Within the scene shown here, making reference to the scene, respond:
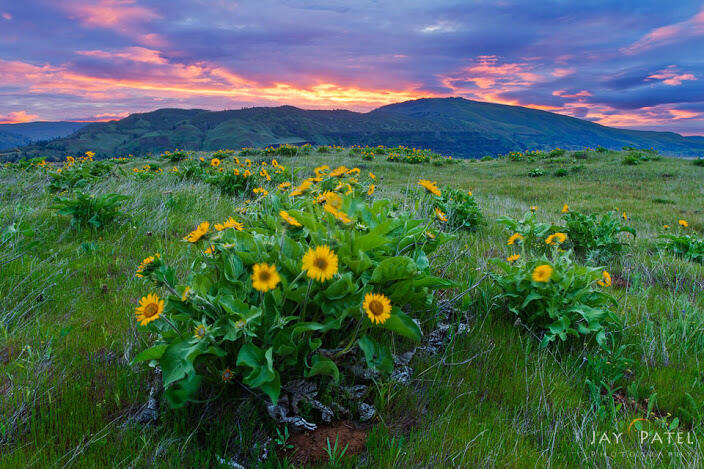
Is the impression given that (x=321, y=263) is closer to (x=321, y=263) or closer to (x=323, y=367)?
(x=321, y=263)

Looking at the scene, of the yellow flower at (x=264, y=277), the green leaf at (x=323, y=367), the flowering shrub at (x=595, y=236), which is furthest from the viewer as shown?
the flowering shrub at (x=595, y=236)

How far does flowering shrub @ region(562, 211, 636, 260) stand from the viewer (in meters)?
4.73

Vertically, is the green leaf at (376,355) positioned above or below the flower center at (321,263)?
below

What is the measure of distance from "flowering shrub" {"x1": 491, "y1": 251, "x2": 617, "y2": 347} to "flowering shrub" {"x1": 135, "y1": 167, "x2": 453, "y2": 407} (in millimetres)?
863

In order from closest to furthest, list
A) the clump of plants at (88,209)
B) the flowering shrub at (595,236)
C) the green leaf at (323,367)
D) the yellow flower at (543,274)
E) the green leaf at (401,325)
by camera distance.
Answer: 1. the green leaf at (323,367)
2. the green leaf at (401,325)
3. the yellow flower at (543,274)
4. the clump of plants at (88,209)
5. the flowering shrub at (595,236)

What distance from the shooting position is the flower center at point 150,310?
56.6 inches

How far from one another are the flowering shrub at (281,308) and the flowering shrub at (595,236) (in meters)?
3.87

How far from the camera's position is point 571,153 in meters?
18.8

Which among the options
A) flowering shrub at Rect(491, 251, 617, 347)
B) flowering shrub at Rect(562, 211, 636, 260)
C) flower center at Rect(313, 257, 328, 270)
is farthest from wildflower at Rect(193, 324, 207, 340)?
flowering shrub at Rect(562, 211, 636, 260)

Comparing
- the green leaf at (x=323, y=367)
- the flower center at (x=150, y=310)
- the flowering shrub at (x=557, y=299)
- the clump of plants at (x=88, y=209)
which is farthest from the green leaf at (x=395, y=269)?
the clump of plants at (x=88, y=209)

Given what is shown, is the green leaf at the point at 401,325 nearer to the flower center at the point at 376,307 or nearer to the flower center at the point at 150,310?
the flower center at the point at 376,307

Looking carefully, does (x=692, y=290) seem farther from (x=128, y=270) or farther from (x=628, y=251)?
(x=128, y=270)

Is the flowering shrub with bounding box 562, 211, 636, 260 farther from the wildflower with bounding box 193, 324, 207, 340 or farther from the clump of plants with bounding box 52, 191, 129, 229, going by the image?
the clump of plants with bounding box 52, 191, 129, 229

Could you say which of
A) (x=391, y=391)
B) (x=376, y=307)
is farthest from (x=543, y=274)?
(x=376, y=307)
